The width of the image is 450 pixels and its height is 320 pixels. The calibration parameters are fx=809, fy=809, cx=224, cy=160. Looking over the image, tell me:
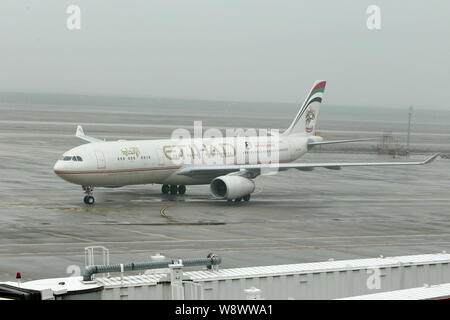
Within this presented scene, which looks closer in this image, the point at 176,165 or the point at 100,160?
the point at 100,160

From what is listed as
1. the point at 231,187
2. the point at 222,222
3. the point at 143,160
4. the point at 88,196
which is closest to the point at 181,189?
the point at 143,160

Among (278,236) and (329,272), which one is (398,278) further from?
(278,236)

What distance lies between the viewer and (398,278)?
2570 cm

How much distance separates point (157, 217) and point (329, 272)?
25.4 m

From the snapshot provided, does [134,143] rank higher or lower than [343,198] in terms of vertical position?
higher

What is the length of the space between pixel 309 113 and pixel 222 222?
2451 centimetres

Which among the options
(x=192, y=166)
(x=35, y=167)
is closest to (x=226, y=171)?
(x=192, y=166)

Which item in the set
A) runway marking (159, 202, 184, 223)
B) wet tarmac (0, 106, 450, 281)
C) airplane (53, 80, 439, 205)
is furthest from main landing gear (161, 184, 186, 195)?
runway marking (159, 202, 184, 223)

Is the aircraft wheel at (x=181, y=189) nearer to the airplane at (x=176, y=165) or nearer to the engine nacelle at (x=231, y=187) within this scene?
the airplane at (x=176, y=165)

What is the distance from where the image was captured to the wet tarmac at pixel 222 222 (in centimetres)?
3775

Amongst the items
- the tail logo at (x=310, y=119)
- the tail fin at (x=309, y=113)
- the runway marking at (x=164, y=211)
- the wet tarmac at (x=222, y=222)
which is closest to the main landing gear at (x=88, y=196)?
the wet tarmac at (x=222, y=222)

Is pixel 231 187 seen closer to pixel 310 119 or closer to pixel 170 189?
pixel 170 189

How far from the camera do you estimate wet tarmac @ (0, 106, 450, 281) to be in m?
37.8

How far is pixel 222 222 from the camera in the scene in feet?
156
